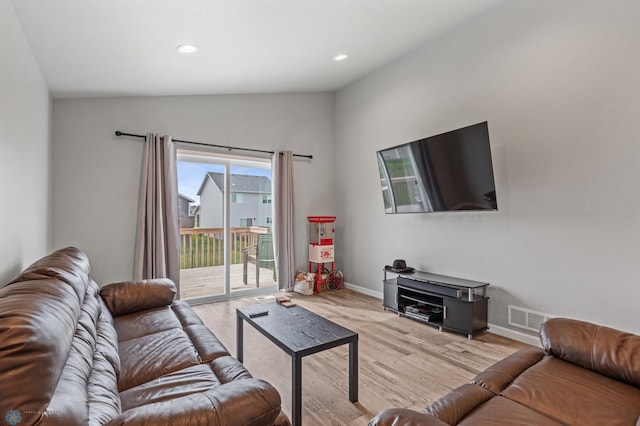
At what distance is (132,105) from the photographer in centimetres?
386

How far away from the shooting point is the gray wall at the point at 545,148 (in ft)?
8.30

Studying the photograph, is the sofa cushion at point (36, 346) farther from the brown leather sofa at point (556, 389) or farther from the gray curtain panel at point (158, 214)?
the gray curtain panel at point (158, 214)

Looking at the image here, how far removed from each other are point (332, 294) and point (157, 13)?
3.86 meters

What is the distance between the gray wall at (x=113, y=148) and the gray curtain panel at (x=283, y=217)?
407 millimetres

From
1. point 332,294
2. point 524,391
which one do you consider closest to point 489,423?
point 524,391

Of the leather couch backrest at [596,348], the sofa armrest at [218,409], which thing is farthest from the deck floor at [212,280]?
the leather couch backrest at [596,348]

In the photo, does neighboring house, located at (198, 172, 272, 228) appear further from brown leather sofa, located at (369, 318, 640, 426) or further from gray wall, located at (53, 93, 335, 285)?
brown leather sofa, located at (369, 318, 640, 426)

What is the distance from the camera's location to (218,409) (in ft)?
3.55

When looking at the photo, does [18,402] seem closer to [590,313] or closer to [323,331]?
[323,331]

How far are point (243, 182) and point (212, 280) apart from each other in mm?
1447

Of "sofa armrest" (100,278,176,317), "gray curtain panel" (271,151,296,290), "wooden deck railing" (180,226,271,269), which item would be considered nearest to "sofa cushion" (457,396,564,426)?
"sofa armrest" (100,278,176,317)

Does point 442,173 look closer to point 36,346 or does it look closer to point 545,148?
point 545,148

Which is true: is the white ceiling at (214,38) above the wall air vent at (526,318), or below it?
above

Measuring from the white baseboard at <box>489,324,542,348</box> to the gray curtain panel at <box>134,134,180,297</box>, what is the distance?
358 centimetres
